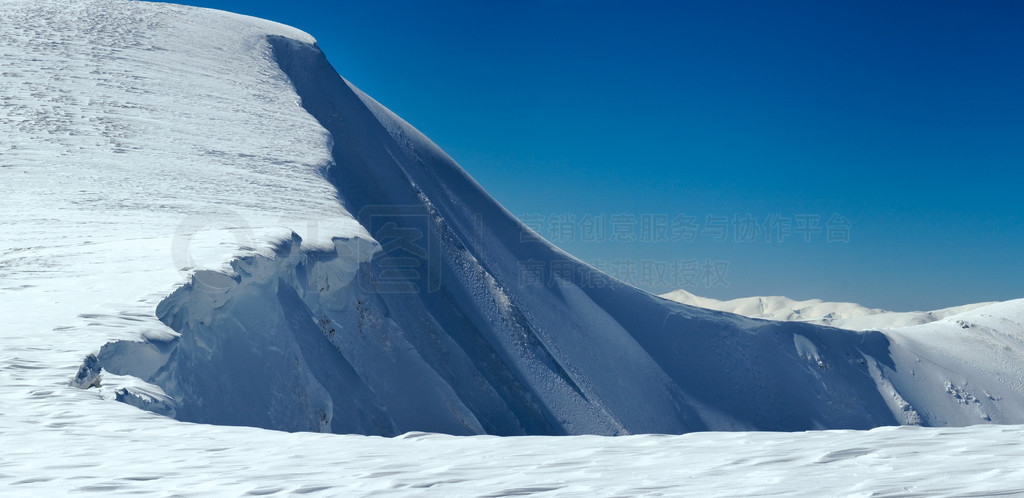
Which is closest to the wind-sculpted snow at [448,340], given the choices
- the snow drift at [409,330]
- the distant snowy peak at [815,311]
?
the snow drift at [409,330]

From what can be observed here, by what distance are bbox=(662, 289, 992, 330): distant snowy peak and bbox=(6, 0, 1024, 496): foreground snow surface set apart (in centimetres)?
3360

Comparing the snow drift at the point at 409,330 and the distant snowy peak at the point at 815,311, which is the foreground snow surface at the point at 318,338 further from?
the distant snowy peak at the point at 815,311

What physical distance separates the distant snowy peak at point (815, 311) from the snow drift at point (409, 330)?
37839 mm

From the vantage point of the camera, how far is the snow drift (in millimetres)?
7918

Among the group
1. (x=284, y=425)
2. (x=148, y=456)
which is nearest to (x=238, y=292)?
(x=284, y=425)

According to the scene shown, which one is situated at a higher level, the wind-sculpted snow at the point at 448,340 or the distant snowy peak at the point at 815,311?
the wind-sculpted snow at the point at 448,340

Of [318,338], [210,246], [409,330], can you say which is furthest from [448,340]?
[210,246]

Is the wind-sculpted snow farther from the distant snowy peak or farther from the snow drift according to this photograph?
the distant snowy peak

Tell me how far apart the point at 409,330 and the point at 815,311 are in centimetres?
11183

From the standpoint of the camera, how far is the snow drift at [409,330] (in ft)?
26.0

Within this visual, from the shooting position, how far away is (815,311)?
118312 millimetres

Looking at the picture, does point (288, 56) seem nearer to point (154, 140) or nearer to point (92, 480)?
point (154, 140)

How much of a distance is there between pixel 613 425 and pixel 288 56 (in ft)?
58.9

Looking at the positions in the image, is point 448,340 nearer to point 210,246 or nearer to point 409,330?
point 409,330
